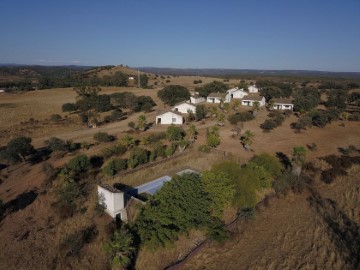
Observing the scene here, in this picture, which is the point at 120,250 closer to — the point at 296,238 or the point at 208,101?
the point at 296,238

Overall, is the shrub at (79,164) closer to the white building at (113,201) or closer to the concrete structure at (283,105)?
the white building at (113,201)

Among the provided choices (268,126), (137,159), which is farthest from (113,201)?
(268,126)

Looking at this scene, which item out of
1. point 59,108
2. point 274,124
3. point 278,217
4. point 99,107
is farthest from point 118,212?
point 59,108

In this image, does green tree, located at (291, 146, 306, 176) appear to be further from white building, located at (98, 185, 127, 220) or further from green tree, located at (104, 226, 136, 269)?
green tree, located at (104, 226, 136, 269)

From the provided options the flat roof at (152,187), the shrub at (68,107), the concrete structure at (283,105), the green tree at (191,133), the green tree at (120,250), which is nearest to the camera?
the green tree at (120,250)

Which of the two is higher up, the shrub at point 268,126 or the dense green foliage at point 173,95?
the dense green foliage at point 173,95

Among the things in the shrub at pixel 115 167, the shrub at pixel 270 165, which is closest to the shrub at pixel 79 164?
the shrub at pixel 115 167

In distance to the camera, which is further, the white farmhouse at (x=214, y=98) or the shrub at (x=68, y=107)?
the white farmhouse at (x=214, y=98)

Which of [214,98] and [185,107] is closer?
[185,107]
